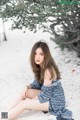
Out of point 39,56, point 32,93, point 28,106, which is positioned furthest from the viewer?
point 32,93

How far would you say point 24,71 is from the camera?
24.6 ft

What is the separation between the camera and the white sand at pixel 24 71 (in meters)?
5.71

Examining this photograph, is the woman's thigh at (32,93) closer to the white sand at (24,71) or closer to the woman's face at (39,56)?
the white sand at (24,71)

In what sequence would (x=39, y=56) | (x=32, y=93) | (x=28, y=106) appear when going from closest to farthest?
(x=28, y=106) → (x=39, y=56) → (x=32, y=93)

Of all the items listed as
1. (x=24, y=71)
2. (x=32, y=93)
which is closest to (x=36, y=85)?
(x=32, y=93)

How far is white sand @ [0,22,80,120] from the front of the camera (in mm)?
5710

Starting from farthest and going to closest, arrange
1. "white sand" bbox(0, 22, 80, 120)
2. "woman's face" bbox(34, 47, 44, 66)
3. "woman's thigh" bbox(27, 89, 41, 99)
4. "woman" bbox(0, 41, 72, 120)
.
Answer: "white sand" bbox(0, 22, 80, 120), "woman's thigh" bbox(27, 89, 41, 99), "woman's face" bbox(34, 47, 44, 66), "woman" bbox(0, 41, 72, 120)

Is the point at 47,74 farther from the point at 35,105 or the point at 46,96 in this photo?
A: the point at 35,105

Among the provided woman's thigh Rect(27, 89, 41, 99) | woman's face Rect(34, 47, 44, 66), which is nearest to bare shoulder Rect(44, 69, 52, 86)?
woman's face Rect(34, 47, 44, 66)

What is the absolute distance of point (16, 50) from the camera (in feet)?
29.8

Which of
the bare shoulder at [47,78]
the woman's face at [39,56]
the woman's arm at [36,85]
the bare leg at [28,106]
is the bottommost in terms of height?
the bare leg at [28,106]

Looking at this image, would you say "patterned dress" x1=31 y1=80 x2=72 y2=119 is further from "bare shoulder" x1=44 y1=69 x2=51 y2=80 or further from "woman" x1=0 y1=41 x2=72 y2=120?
"bare shoulder" x1=44 y1=69 x2=51 y2=80

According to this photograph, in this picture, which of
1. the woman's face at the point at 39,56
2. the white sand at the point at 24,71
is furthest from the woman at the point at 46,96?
the white sand at the point at 24,71

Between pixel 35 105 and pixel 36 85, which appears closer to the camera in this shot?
pixel 35 105
